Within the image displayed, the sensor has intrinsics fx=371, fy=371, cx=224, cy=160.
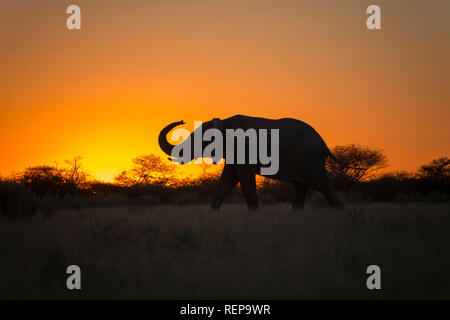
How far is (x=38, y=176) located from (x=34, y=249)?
14.0 m

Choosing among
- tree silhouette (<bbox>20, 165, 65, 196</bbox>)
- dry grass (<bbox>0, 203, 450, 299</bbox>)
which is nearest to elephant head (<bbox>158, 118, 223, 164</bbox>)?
dry grass (<bbox>0, 203, 450, 299</bbox>)

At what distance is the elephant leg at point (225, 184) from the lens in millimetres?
9695

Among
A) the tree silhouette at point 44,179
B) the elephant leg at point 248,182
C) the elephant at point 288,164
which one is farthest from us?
the tree silhouette at point 44,179

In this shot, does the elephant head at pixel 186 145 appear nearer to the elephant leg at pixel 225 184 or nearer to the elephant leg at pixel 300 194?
the elephant leg at pixel 225 184

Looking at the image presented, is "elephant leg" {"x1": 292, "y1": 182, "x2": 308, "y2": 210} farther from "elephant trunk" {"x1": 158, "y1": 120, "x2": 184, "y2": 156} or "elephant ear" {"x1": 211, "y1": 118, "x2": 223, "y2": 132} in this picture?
"elephant trunk" {"x1": 158, "y1": 120, "x2": 184, "y2": 156}

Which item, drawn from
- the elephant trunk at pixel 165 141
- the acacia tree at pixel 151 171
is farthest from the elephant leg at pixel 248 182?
the acacia tree at pixel 151 171

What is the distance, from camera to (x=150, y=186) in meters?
21.3

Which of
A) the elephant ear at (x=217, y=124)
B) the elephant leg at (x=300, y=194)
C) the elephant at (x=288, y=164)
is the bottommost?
the elephant leg at (x=300, y=194)

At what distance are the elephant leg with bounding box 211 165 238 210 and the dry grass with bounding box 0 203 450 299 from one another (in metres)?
3.16

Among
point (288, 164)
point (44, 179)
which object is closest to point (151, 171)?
point (44, 179)

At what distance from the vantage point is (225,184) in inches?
381

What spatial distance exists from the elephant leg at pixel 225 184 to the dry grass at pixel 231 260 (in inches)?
124

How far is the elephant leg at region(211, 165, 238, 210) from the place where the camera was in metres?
9.70

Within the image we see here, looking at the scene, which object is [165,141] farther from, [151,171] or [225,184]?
[151,171]
